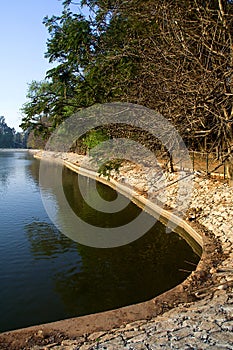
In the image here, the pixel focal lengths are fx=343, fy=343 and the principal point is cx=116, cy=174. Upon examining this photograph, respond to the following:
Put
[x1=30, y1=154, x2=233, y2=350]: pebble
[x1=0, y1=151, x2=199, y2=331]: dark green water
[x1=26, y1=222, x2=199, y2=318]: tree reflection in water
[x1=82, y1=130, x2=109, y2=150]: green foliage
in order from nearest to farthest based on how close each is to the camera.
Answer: [x1=30, y1=154, x2=233, y2=350]: pebble < [x1=0, y1=151, x2=199, y2=331]: dark green water < [x1=26, y1=222, x2=199, y2=318]: tree reflection in water < [x1=82, y1=130, x2=109, y2=150]: green foliage

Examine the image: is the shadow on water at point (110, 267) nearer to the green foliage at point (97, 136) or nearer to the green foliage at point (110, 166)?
the green foliage at point (110, 166)

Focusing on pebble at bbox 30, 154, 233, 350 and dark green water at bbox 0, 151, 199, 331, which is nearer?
pebble at bbox 30, 154, 233, 350

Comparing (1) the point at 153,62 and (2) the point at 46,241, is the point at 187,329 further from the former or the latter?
(2) the point at 46,241

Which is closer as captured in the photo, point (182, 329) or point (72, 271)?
point (182, 329)

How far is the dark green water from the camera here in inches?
268

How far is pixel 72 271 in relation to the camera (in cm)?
852

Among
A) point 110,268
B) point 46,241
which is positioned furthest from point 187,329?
point 46,241

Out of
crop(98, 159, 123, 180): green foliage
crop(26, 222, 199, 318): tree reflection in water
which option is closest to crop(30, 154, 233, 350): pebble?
crop(26, 222, 199, 318): tree reflection in water

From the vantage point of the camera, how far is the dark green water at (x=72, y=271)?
6801 millimetres

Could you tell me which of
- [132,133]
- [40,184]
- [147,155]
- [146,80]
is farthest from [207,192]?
[40,184]

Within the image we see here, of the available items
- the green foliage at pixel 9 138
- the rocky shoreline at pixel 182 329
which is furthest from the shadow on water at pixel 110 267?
the green foliage at pixel 9 138

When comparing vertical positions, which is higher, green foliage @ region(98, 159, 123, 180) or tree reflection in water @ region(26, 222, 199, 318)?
green foliage @ region(98, 159, 123, 180)

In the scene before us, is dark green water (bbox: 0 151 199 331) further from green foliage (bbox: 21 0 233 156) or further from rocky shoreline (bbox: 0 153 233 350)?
green foliage (bbox: 21 0 233 156)

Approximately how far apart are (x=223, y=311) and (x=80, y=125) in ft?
38.2
